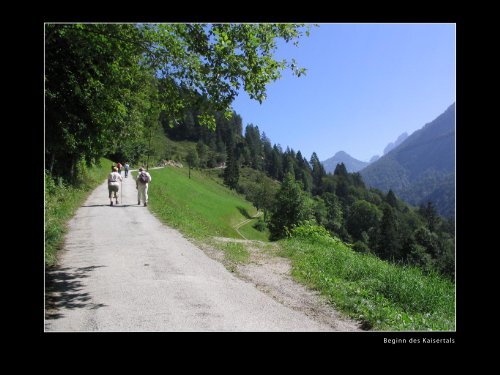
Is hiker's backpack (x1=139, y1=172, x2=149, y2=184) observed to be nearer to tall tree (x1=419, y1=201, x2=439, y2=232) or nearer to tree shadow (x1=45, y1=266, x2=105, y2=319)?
tree shadow (x1=45, y1=266, x2=105, y2=319)

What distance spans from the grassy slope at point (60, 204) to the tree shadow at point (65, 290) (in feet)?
2.28

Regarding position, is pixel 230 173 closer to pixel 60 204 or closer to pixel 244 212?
pixel 244 212

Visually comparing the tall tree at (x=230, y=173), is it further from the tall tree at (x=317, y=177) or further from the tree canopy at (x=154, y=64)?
the tree canopy at (x=154, y=64)

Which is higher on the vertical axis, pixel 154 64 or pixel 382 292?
pixel 154 64

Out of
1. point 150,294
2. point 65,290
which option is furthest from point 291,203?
point 65,290

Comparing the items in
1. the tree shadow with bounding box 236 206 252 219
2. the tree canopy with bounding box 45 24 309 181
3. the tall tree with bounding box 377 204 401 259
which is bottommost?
the tall tree with bounding box 377 204 401 259

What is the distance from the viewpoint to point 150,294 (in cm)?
749

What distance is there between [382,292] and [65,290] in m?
7.05

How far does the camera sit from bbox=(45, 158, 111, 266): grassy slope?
998cm

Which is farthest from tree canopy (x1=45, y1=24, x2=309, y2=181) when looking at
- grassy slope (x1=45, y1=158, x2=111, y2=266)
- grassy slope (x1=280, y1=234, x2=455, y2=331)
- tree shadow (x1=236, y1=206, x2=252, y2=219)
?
tree shadow (x1=236, y1=206, x2=252, y2=219)

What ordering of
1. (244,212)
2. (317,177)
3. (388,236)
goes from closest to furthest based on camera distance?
(244,212) → (388,236) → (317,177)

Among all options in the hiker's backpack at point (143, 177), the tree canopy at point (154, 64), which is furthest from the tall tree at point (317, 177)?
the tree canopy at point (154, 64)

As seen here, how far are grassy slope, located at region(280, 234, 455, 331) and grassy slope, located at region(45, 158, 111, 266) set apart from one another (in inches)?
269
